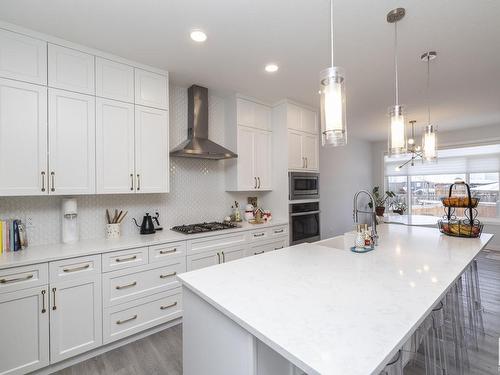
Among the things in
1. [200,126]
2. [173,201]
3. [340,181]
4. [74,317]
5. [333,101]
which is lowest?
[74,317]

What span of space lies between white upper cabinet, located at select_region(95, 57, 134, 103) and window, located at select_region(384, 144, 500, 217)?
15.8 ft

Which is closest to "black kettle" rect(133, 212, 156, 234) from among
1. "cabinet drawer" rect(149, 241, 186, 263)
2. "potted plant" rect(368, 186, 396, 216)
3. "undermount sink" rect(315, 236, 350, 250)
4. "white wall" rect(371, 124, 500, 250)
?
"cabinet drawer" rect(149, 241, 186, 263)

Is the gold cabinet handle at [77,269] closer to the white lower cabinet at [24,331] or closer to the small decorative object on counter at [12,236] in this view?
the white lower cabinet at [24,331]

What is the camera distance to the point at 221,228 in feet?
9.53

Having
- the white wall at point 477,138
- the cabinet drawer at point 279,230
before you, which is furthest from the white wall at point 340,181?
the cabinet drawer at point 279,230

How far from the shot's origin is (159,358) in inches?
79.6

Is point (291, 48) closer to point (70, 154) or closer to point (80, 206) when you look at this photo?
point (70, 154)

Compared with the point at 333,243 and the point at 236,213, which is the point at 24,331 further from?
the point at 333,243

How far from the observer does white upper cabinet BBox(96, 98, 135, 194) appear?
2.25 metres

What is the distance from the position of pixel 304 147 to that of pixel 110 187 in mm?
2599

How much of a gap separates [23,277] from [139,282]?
2.64 feet

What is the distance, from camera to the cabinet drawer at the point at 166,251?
2.31 meters

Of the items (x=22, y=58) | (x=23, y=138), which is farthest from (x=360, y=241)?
(x=22, y=58)

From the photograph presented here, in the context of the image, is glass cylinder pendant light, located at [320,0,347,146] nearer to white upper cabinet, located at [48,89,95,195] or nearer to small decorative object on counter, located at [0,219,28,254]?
white upper cabinet, located at [48,89,95,195]
